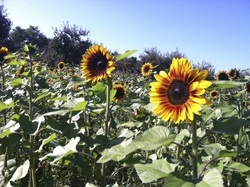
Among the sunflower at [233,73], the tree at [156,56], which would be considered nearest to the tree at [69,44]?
the tree at [156,56]

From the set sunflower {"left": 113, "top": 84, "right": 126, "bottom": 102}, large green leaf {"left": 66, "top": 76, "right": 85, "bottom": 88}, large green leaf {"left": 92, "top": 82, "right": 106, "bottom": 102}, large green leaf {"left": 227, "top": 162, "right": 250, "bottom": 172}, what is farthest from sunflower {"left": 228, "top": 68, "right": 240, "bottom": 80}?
large green leaf {"left": 227, "top": 162, "right": 250, "bottom": 172}

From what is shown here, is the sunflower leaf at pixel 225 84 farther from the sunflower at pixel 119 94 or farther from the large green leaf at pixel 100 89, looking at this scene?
the sunflower at pixel 119 94

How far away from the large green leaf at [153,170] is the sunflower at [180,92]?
18cm

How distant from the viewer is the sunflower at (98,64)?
6.47 ft

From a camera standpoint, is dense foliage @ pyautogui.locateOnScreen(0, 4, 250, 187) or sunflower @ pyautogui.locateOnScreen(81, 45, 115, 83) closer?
dense foliage @ pyautogui.locateOnScreen(0, 4, 250, 187)

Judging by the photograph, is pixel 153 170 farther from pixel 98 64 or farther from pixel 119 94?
pixel 119 94

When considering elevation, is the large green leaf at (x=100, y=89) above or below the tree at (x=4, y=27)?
below

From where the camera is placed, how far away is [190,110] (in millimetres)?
1308

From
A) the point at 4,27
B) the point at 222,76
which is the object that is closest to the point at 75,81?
the point at 222,76

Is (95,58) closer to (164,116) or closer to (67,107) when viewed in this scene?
(67,107)

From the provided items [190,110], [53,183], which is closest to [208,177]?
[190,110]

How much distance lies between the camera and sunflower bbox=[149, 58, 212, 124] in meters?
1.30

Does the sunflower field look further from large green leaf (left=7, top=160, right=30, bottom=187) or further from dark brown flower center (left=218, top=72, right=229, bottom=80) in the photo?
dark brown flower center (left=218, top=72, right=229, bottom=80)

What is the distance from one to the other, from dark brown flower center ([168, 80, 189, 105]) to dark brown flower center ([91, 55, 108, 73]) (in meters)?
0.65
